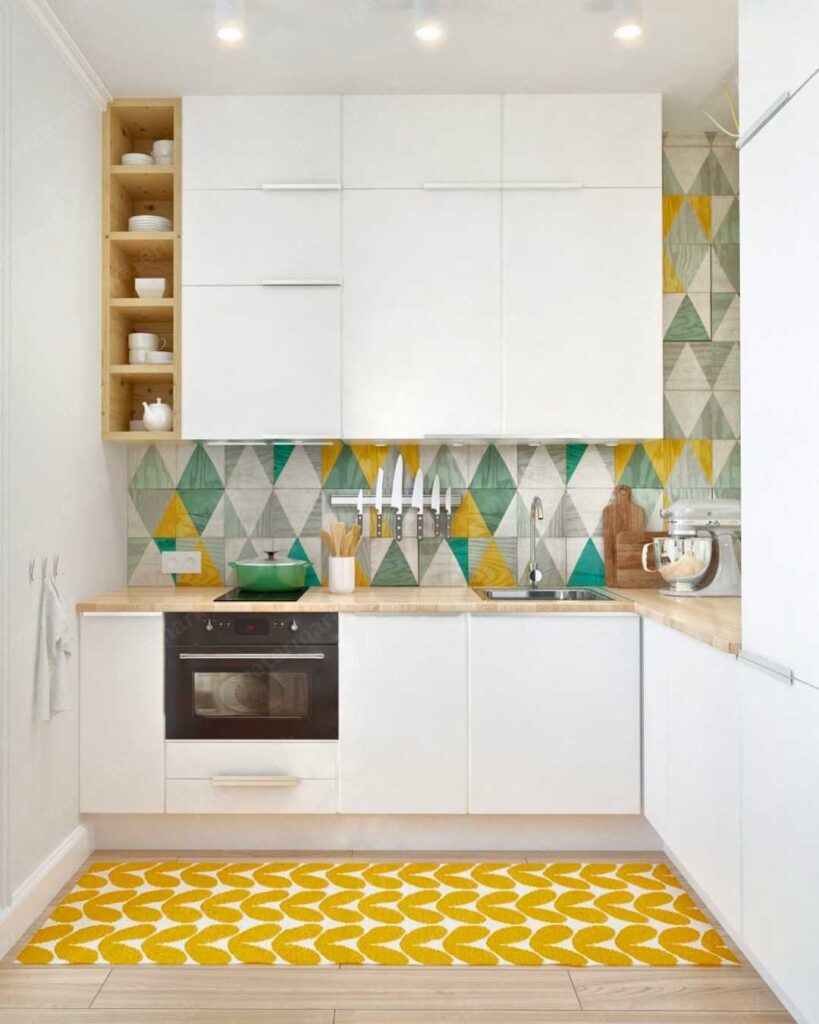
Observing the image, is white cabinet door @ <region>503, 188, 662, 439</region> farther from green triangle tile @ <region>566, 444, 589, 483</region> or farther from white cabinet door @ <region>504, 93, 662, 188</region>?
green triangle tile @ <region>566, 444, 589, 483</region>

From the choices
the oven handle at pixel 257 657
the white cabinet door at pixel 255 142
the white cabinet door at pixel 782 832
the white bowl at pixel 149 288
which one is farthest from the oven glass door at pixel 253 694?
the white cabinet door at pixel 255 142

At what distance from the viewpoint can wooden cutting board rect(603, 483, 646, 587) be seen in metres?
3.67

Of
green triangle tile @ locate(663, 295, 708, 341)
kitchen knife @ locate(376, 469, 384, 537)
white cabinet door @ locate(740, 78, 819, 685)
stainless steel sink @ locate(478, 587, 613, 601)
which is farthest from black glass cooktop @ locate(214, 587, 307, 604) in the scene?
green triangle tile @ locate(663, 295, 708, 341)

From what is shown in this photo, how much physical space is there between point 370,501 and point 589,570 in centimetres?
93

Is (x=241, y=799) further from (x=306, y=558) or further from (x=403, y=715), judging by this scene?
(x=306, y=558)

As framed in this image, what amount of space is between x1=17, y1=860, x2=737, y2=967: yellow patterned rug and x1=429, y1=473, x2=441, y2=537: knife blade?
50.4 inches

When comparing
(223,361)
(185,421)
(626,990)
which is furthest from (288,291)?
(626,990)

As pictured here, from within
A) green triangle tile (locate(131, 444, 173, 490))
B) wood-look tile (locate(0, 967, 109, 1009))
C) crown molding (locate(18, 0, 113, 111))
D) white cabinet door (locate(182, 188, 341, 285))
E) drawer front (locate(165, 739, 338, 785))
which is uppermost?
crown molding (locate(18, 0, 113, 111))

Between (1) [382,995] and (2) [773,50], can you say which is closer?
(2) [773,50]

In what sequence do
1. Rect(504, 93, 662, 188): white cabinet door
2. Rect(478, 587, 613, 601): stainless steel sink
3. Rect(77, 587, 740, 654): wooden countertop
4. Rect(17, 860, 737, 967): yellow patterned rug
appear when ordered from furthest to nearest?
1. Rect(478, 587, 613, 601): stainless steel sink
2. Rect(504, 93, 662, 188): white cabinet door
3. Rect(77, 587, 740, 654): wooden countertop
4. Rect(17, 860, 737, 967): yellow patterned rug

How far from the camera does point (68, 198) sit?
3.04m

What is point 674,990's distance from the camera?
2.31m

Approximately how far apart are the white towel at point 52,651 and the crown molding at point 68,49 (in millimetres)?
1667

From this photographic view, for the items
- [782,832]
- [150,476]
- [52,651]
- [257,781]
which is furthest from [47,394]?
[782,832]
